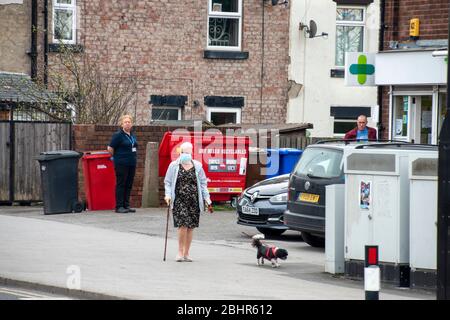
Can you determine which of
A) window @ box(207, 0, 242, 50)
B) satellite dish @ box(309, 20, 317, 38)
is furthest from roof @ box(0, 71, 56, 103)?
satellite dish @ box(309, 20, 317, 38)

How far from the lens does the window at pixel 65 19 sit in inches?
1206

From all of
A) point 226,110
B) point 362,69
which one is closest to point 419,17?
point 362,69

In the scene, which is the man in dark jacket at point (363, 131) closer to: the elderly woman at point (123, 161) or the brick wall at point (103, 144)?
the brick wall at point (103, 144)

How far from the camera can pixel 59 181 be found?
932 inches

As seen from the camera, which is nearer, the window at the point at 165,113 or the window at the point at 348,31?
the window at the point at 165,113

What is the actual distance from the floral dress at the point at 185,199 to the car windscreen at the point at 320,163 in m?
2.49

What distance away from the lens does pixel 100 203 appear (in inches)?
958

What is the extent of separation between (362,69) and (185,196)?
28.0ft

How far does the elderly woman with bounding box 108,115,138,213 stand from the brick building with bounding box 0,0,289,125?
6.77m

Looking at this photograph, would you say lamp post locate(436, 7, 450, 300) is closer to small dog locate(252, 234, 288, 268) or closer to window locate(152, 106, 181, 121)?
small dog locate(252, 234, 288, 268)

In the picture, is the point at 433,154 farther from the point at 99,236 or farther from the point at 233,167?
the point at 233,167

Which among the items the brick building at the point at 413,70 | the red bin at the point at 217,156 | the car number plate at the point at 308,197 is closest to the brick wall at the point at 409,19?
the brick building at the point at 413,70

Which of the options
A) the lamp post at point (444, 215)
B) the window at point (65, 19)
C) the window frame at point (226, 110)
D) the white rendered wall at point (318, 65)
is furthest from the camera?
the white rendered wall at point (318, 65)

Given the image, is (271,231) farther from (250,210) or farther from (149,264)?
(149,264)
